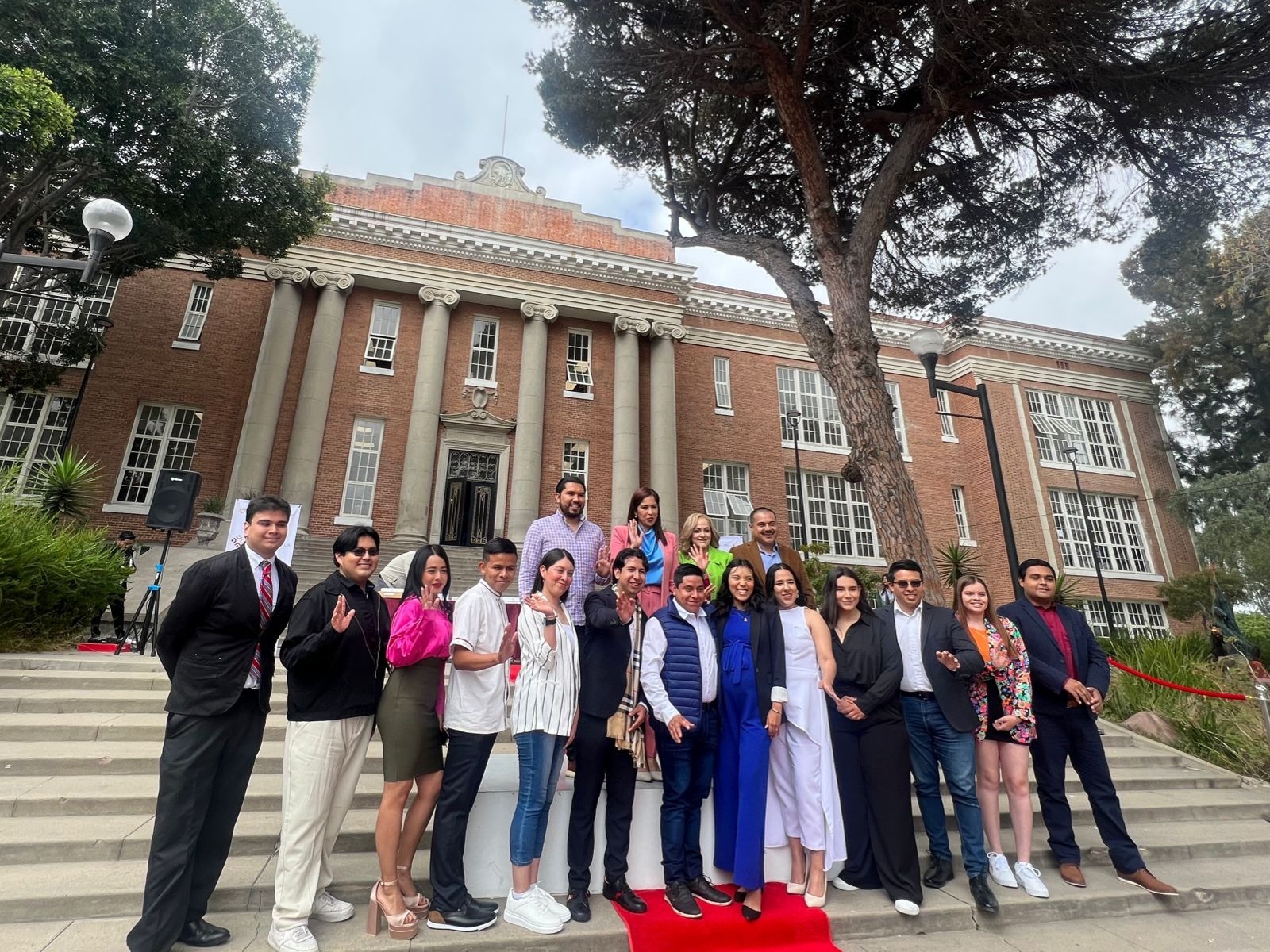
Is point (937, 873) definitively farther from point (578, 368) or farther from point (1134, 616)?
point (1134, 616)

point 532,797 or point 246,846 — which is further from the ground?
point 532,797

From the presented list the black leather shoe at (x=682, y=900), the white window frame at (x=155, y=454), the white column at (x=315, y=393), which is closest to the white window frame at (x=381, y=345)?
the white column at (x=315, y=393)

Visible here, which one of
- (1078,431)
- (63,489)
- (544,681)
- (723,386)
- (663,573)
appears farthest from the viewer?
(1078,431)

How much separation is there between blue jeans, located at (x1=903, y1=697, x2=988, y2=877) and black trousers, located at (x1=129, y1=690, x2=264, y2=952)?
4.05 metres

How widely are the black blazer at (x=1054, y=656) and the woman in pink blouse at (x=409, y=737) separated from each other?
161 inches

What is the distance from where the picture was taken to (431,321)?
56.2ft

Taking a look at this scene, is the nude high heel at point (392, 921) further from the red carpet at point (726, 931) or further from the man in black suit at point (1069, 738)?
the man in black suit at point (1069, 738)

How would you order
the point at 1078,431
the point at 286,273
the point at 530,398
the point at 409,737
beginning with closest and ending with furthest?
1. the point at 409,737
2. the point at 286,273
3. the point at 530,398
4. the point at 1078,431

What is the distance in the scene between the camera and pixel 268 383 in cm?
1540

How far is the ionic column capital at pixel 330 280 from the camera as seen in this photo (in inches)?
652

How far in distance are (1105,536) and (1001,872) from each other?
23.7 meters

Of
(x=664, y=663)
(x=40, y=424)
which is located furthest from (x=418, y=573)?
(x=40, y=424)

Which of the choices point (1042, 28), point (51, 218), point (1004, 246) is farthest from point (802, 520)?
point (51, 218)

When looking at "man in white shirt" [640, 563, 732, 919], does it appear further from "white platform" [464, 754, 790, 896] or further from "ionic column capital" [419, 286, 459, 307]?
"ionic column capital" [419, 286, 459, 307]
